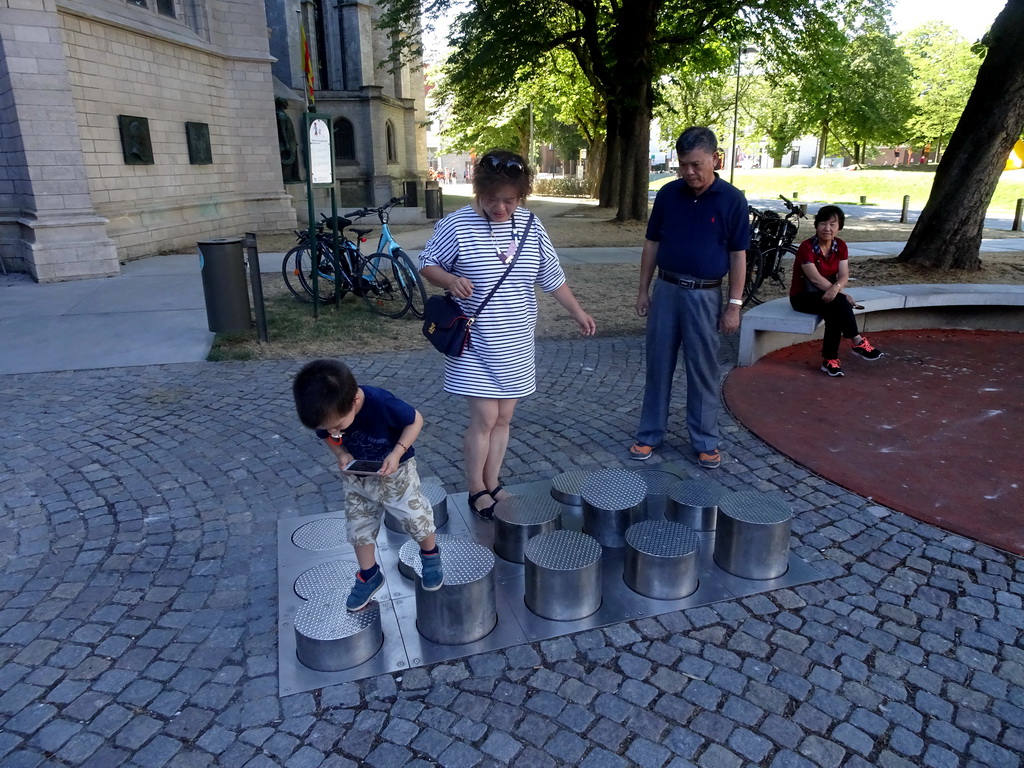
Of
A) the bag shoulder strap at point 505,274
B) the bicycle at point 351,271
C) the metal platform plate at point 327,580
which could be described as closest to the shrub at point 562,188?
the bicycle at point 351,271

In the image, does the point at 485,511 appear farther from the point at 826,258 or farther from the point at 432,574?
the point at 826,258

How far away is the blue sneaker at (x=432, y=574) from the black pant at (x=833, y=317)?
466 cm

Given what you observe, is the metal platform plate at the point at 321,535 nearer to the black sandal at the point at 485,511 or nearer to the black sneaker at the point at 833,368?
the black sandal at the point at 485,511

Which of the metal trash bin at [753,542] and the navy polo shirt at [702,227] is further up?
the navy polo shirt at [702,227]

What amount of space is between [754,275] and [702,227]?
5502mm

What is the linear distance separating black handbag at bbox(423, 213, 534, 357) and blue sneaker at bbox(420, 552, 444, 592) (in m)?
0.95

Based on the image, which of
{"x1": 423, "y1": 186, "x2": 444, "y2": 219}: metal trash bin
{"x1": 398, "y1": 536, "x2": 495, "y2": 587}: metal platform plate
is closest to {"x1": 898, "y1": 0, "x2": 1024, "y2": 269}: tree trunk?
{"x1": 398, "y1": 536, "x2": 495, "y2": 587}: metal platform plate

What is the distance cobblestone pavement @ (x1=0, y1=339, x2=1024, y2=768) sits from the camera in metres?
2.40

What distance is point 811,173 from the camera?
1815 inches

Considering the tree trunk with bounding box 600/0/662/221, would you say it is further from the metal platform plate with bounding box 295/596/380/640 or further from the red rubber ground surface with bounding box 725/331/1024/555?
the metal platform plate with bounding box 295/596/380/640

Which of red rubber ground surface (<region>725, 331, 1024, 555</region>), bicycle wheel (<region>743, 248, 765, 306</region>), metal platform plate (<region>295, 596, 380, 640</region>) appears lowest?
red rubber ground surface (<region>725, 331, 1024, 555</region>)

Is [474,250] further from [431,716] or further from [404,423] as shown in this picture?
[431,716]

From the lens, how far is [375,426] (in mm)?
2613

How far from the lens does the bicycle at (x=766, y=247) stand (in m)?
9.12
